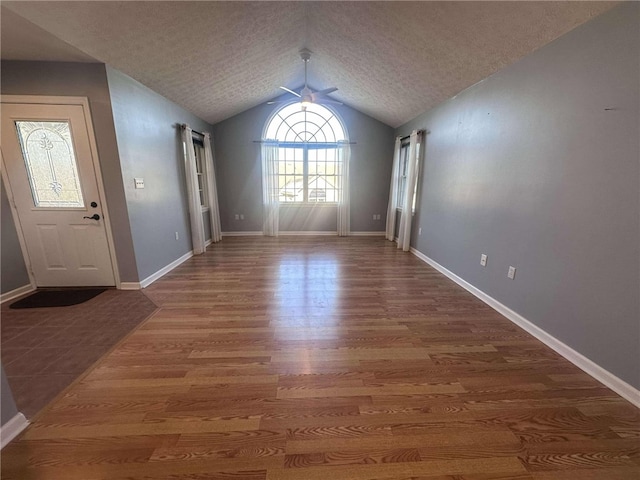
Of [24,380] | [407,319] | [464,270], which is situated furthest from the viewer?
[464,270]

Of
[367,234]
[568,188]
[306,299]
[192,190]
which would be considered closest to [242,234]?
[192,190]

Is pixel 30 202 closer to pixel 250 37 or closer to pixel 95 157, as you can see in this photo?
pixel 95 157

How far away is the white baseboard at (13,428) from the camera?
121 centimetres

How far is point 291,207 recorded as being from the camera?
Result: 6086 mm

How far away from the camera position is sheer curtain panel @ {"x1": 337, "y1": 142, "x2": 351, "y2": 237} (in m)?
5.70

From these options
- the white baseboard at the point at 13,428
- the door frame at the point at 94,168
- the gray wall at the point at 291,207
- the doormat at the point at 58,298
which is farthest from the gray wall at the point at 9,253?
the gray wall at the point at 291,207

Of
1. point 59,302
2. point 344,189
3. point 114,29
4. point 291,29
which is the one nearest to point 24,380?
point 59,302

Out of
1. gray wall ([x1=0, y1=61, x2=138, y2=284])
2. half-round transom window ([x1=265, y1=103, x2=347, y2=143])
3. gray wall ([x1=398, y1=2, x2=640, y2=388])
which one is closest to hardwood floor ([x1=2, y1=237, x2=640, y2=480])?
gray wall ([x1=398, y1=2, x2=640, y2=388])

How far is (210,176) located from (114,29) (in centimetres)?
306

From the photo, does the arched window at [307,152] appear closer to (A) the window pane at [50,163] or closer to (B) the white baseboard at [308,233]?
(B) the white baseboard at [308,233]

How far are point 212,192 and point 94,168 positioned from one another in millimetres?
2556

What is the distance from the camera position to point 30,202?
9.08 feet

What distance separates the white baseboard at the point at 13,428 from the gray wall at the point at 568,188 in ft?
11.1

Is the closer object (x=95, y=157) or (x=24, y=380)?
(x=24, y=380)
